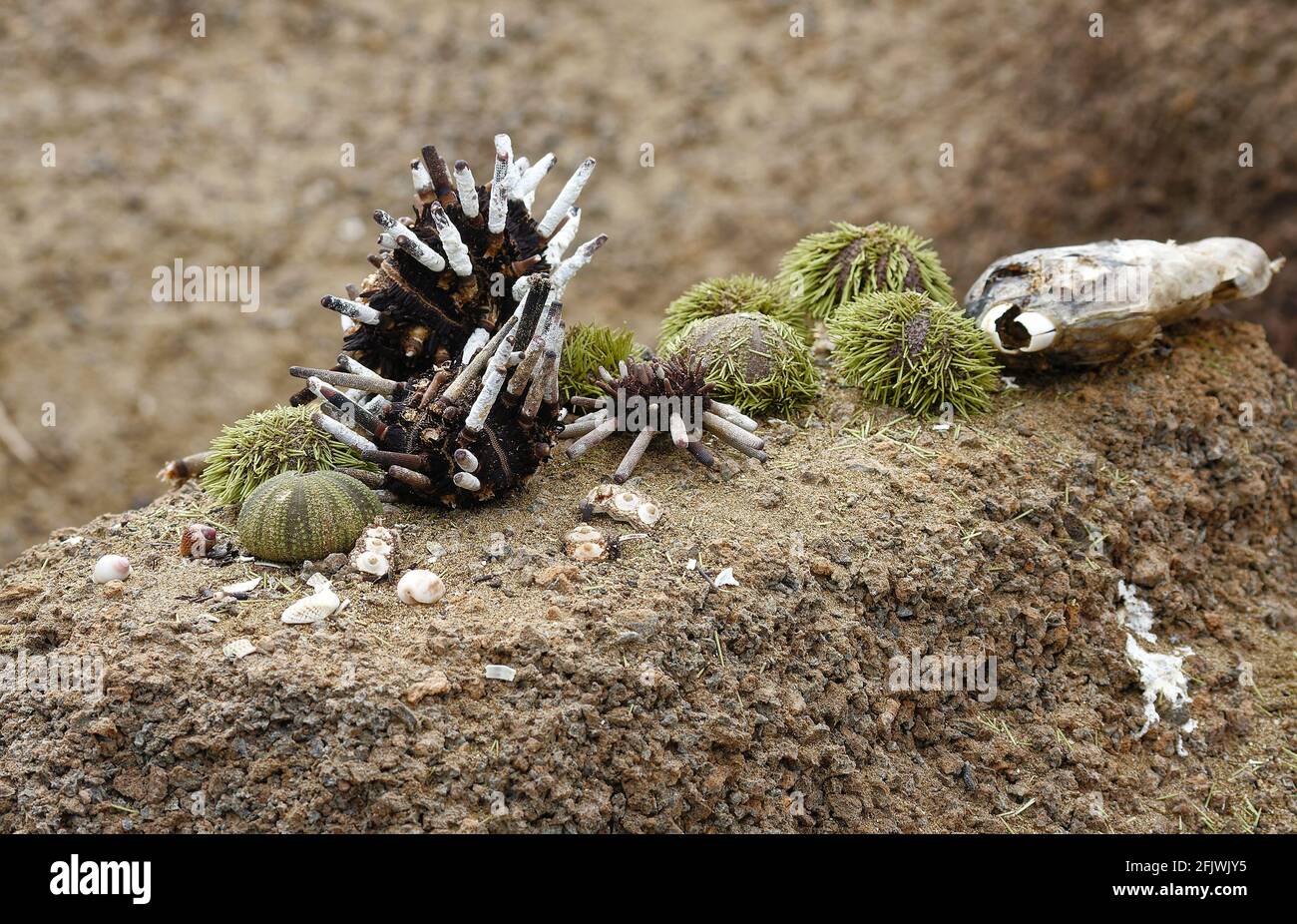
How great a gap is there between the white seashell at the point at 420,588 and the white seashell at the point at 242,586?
407mm

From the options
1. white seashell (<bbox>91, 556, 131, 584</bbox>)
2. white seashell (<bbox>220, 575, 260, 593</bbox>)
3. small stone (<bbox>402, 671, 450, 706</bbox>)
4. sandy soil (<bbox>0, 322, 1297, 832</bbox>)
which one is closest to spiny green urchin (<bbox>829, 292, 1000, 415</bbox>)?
sandy soil (<bbox>0, 322, 1297, 832</bbox>)

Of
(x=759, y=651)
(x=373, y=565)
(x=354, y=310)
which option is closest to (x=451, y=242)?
(x=354, y=310)

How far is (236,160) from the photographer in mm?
7504

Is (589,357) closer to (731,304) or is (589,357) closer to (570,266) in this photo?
(570,266)

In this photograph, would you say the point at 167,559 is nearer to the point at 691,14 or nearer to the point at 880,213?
the point at 880,213

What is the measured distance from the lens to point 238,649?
2.79 m

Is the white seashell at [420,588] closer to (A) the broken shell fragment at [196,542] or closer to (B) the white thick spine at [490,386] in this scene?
(B) the white thick spine at [490,386]

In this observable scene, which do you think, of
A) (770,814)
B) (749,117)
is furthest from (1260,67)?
(770,814)

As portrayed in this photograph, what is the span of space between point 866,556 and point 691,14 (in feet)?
19.3

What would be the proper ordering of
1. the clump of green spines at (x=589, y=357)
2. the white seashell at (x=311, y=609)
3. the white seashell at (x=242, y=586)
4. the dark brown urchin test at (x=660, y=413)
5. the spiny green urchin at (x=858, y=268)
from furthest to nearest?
the spiny green urchin at (x=858, y=268) < the clump of green spines at (x=589, y=357) < the dark brown urchin test at (x=660, y=413) < the white seashell at (x=242, y=586) < the white seashell at (x=311, y=609)

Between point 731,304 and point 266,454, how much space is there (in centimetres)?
180

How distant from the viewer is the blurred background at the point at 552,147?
6.66 meters

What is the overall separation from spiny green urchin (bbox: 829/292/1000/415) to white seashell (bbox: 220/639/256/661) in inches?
85.0

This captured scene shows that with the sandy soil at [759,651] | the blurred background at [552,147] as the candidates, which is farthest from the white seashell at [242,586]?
the blurred background at [552,147]
